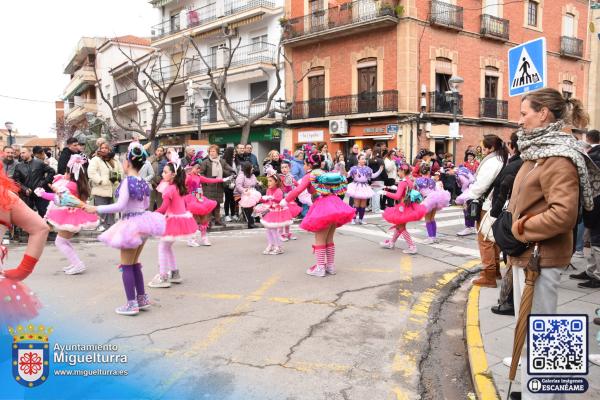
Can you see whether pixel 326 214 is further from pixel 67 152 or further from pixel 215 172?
pixel 67 152

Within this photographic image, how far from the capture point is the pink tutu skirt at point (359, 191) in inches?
489

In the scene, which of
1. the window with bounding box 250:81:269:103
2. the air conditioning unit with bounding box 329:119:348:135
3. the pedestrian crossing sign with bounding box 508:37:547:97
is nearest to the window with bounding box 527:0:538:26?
the air conditioning unit with bounding box 329:119:348:135

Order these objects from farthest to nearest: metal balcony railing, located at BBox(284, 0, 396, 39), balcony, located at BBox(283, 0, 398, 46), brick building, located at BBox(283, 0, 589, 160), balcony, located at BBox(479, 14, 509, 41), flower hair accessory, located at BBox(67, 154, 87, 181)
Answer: balcony, located at BBox(479, 14, 509, 41) < metal balcony railing, located at BBox(284, 0, 396, 39) < brick building, located at BBox(283, 0, 589, 160) < balcony, located at BBox(283, 0, 398, 46) < flower hair accessory, located at BBox(67, 154, 87, 181)

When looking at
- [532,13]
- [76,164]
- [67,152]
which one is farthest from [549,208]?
[532,13]

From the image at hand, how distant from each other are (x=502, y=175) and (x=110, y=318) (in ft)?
15.6

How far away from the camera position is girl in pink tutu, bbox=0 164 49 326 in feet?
9.37

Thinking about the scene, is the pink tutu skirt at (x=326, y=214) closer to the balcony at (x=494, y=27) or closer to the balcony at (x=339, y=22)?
the balcony at (x=339, y=22)

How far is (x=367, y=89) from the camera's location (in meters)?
25.3

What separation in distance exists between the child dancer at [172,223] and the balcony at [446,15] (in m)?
20.8

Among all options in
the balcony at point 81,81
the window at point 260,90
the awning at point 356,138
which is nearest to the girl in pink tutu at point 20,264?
the awning at point 356,138

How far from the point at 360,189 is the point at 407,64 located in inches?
522

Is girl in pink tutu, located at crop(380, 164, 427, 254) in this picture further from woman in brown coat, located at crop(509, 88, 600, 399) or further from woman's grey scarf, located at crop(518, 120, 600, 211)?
woman's grey scarf, located at crop(518, 120, 600, 211)

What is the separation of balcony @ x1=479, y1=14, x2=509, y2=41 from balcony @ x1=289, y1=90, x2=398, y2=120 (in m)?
6.98

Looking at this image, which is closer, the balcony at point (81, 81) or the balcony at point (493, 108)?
the balcony at point (493, 108)
